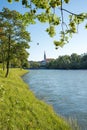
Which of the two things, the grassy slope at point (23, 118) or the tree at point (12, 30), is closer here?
the grassy slope at point (23, 118)

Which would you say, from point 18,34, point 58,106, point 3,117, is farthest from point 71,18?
point 18,34

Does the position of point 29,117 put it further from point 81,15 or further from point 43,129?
point 81,15

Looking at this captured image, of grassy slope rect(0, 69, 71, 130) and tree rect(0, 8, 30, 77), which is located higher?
tree rect(0, 8, 30, 77)

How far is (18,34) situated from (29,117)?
2904cm

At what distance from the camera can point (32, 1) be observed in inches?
352

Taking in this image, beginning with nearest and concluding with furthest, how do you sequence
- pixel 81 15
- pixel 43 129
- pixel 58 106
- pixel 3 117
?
pixel 81 15 < pixel 3 117 < pixel 43 129 < pixel 58 106

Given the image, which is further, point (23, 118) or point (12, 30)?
point (12, 30)

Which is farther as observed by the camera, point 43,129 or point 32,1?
point 43,129

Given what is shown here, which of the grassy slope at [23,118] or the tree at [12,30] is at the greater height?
the tree at [12,30]

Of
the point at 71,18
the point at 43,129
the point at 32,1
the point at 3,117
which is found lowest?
the point at 43,129

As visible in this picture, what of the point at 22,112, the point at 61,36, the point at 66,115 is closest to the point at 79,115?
the point at 66,115

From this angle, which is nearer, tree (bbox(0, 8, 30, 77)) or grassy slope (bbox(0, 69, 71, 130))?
grassy slope (bbox(0, 69, 71, 130))

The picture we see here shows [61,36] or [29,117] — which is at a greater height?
[61,36]

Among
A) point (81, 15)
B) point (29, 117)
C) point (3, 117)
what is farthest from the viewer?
point (29, 117)
